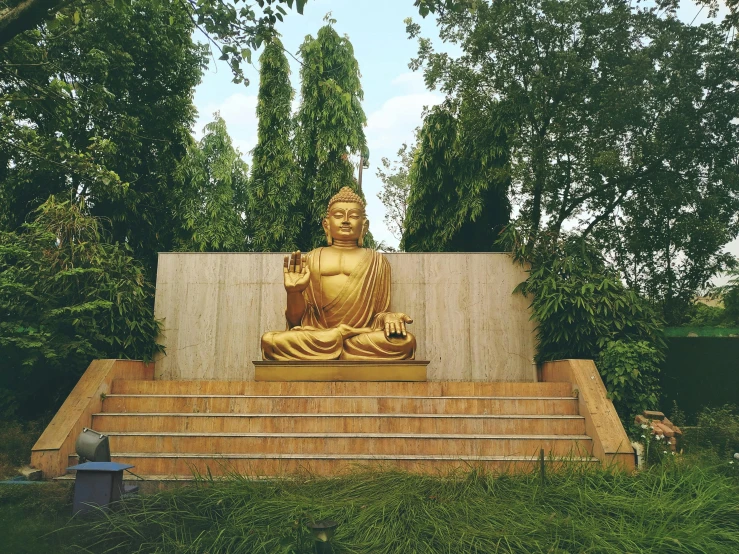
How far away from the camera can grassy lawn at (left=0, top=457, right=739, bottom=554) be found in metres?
3.49

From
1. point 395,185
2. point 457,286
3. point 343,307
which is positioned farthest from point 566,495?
point 395,185

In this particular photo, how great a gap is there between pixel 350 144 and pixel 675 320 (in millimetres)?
7355

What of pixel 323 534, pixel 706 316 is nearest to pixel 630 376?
pixel 323 534

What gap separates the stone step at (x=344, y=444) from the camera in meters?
5.61

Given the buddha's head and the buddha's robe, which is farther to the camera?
the buddha's head

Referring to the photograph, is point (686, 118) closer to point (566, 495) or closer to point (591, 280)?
point (591, 280)

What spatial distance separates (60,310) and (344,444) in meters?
3.61

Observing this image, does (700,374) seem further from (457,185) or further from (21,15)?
(21,15)

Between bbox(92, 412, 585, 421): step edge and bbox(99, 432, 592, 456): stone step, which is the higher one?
bbox(92, 412, 585, 421): step edge

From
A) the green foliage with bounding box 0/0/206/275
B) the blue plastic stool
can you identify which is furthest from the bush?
the green foliage with bounding box 0/0/206/275

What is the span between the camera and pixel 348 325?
25.2 feet

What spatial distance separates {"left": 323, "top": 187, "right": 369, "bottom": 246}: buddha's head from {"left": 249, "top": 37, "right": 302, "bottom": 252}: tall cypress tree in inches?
185

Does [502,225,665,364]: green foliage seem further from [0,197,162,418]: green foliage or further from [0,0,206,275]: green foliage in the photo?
[0,0,206,275]: green foliage

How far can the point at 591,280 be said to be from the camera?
802cm
